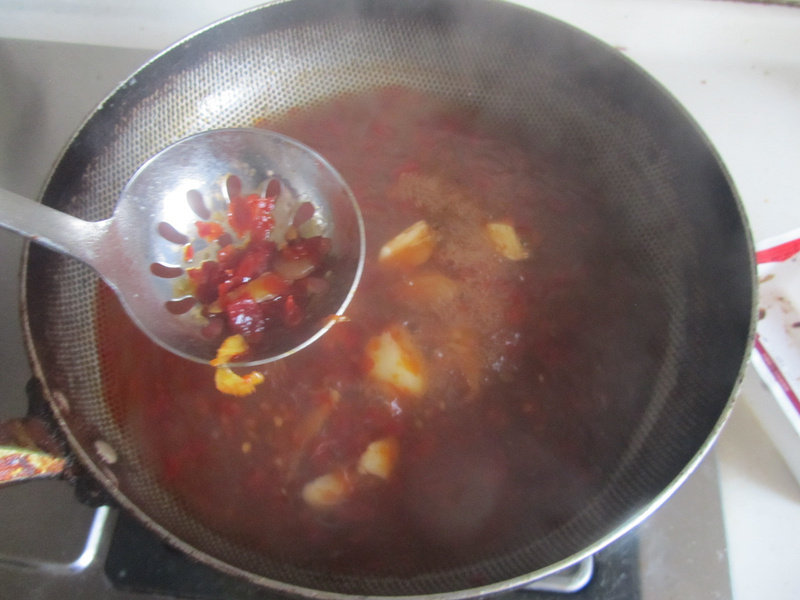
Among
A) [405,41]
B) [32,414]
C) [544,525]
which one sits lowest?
[544,525]

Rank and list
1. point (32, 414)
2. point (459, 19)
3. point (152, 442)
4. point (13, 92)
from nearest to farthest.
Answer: point (32, 414), point (152, 442), point (459, 19), point (13, 92)

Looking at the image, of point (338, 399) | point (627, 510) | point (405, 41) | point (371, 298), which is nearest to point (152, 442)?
point (338, 399)

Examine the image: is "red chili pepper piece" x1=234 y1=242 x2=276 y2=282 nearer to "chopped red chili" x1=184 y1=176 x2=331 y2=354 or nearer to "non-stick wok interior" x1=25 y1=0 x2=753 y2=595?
"chopped red chili" x1=184 y1=176 x2=331 y2=354

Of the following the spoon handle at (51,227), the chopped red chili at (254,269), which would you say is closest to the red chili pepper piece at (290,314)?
the chopped red chili at (254,269)

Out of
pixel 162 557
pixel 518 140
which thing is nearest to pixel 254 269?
pixel 162 557

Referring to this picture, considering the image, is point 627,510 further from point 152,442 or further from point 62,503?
point 62,503

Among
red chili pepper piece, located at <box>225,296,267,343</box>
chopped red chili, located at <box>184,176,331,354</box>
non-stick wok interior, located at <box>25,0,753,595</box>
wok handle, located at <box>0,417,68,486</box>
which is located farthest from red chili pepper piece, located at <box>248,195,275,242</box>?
wok handle, located at <box>0,417,68,486</box>

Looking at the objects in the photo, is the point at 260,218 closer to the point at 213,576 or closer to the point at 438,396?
the point at 438,396
